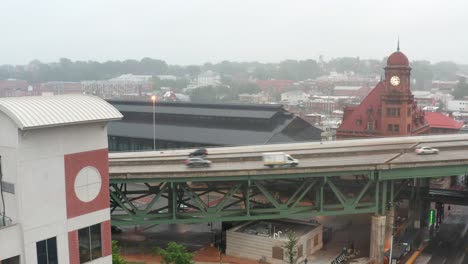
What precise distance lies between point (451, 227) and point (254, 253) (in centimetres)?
2732

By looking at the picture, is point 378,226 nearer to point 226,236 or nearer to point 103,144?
point 226,236

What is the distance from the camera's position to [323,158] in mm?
55188

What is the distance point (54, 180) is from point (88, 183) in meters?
2.15

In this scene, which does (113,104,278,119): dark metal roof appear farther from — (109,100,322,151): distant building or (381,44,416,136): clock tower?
(381,44,416,136): clock tower

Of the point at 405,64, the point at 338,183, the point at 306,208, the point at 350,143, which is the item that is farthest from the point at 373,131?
the point at 306,208

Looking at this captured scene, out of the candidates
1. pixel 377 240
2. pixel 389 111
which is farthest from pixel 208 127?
pixel 377 240

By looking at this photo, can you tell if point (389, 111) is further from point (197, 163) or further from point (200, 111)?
point (197, 163)

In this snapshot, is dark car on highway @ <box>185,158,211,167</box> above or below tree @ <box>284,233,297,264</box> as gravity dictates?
above

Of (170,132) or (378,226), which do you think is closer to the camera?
(378,226)

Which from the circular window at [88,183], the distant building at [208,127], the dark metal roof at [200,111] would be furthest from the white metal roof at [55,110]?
the dark metal roof at [200,111]

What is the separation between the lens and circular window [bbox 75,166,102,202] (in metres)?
27.4

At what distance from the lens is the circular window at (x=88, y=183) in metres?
27.4

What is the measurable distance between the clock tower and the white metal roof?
69638mm

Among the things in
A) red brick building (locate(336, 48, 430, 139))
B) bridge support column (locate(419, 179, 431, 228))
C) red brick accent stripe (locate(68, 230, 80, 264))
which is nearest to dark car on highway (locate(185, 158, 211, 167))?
red brick accent stripe (locate(68, 230, 80, 264))
